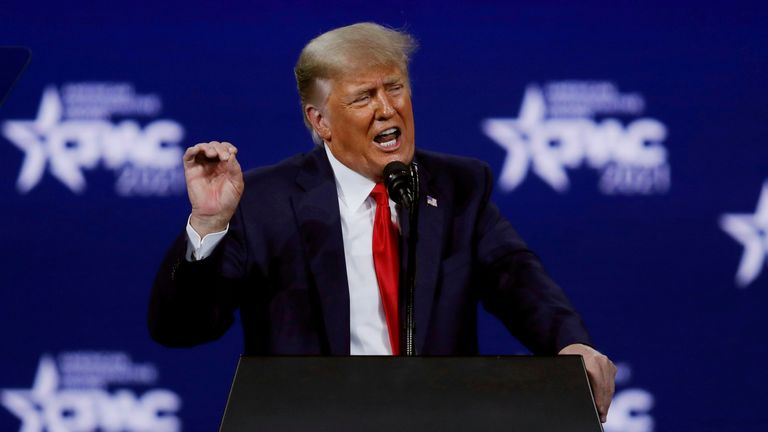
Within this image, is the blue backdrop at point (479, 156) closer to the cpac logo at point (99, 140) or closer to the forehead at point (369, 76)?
the cpac logo at point (99, 140)

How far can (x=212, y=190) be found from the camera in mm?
1895

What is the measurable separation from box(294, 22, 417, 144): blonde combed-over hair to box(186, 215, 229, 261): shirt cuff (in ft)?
1.62

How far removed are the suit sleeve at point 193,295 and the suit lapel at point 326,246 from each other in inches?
5.8

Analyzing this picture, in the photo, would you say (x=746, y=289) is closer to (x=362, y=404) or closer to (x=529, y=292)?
(x=529, y=292)

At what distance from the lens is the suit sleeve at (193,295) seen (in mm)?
1927

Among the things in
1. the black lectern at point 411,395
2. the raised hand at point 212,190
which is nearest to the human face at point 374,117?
the raised hand at point 212,190

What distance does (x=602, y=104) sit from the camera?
3082mm

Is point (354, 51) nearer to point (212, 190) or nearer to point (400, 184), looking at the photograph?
point (212, 190)

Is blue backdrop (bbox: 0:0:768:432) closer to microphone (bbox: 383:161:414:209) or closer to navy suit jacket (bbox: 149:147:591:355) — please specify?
navy suit jacket (bbox: 149:147:591:355)

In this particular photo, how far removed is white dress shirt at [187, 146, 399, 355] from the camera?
2.16 m

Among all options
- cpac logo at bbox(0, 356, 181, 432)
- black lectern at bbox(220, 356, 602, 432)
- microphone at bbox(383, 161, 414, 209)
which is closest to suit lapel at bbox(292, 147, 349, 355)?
microphone at bbox(383, 161, 414, 209)

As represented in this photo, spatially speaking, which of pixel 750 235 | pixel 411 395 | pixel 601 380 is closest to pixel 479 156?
pixel 750 235

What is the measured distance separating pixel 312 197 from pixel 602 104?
117 cm

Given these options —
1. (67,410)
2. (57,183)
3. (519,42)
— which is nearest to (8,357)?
(67,410)
